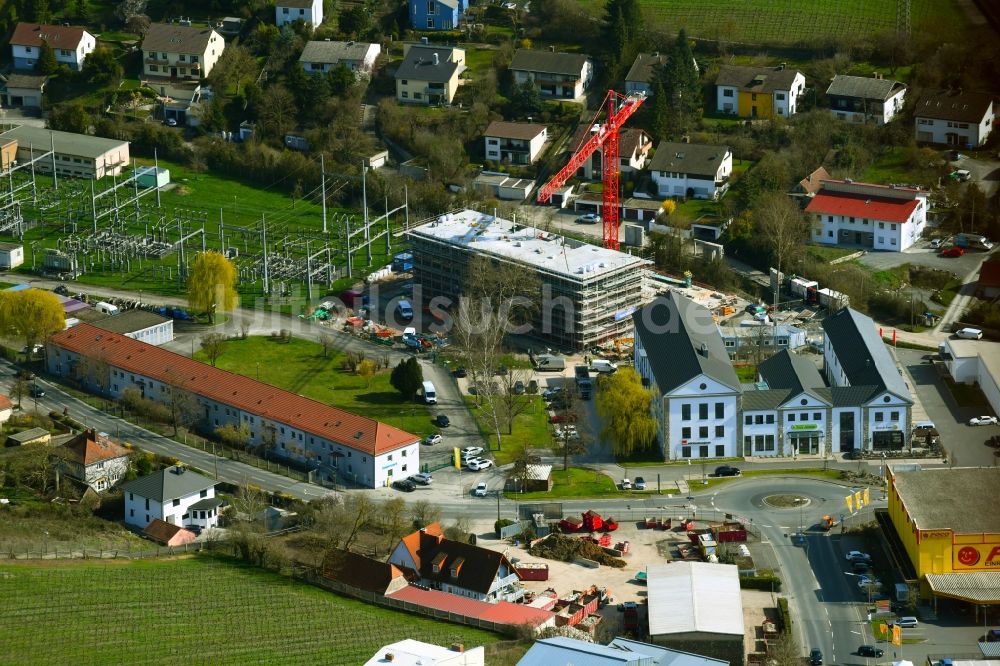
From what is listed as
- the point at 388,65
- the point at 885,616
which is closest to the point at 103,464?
the point at 885,616

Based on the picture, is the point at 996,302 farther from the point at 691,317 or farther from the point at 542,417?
the point at 542,417

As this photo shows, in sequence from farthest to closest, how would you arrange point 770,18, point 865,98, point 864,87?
1. point 770,18
2. point 864,87
3. point 865,98

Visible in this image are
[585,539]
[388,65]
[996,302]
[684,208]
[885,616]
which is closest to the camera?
[885,616]

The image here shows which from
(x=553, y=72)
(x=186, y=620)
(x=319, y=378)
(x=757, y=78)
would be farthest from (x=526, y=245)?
(x=186, y=620)

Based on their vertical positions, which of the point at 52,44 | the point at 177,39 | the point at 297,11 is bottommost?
the point at 52,44

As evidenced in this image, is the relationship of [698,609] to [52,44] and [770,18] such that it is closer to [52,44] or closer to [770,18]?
[770,18]

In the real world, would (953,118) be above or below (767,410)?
above

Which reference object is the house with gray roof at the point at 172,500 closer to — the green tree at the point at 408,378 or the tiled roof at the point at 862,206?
the green tree at the point at 408,378
